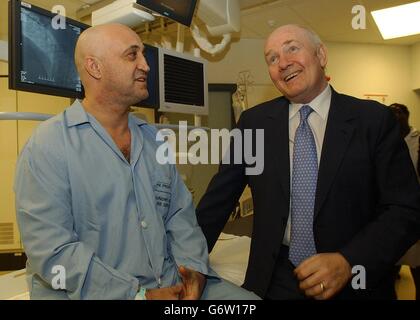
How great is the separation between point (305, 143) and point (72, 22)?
3.70ft

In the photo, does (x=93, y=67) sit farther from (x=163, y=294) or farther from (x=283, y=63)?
(x=163, y=294)

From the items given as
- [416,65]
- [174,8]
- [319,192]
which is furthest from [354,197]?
[416,65]

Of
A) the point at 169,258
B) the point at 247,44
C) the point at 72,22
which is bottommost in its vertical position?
the point at 169,258

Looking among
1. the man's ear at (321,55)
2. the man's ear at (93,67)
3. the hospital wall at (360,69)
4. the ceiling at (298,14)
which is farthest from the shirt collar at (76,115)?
the hospital wall at (360,69)

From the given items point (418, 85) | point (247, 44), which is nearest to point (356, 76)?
point (418, 85)

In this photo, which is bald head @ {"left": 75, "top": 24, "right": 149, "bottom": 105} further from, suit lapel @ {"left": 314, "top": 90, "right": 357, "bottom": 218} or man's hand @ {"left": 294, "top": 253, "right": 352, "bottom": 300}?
man's hand @ {"left": 294, "top": 253, "right": 352, "bottom": 300}

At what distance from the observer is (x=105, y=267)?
3.41ft

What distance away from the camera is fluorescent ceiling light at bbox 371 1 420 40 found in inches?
124

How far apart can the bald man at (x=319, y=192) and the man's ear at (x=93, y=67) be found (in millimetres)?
604

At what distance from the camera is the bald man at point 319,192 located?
1158mm

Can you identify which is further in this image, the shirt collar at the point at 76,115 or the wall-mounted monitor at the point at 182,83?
the wall-mounted monitor at the point at 182,83

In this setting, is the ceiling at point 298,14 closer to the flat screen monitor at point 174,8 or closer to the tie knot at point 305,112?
the flat screen monitor at point 174,8

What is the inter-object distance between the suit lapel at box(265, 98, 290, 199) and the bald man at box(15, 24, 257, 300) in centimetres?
37
